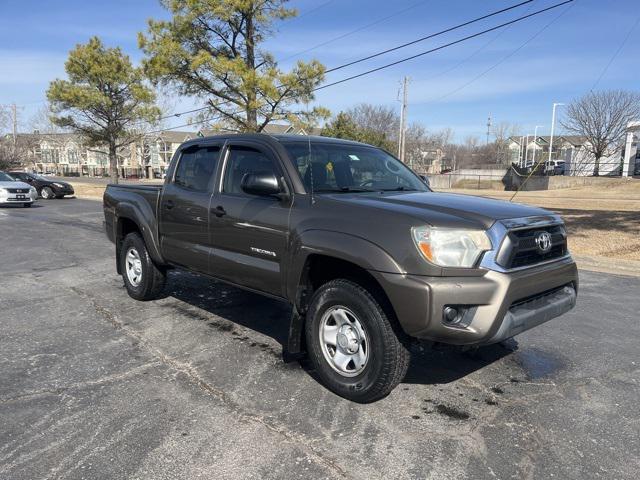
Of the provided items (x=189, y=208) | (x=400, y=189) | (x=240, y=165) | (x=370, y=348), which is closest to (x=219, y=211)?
(x=240, y=165)

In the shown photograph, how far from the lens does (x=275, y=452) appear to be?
2.95 metres

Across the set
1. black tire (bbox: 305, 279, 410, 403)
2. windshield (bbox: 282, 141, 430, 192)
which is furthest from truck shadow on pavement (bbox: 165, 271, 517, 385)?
windshield (bbox: 282, 141, 430, 192)

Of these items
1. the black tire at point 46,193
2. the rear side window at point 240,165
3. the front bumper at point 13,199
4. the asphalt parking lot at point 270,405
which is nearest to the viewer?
the asphalt parking lot at point 270,405

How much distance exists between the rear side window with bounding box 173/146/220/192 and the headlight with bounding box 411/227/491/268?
248 centimetres

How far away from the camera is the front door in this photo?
4062 millimetres

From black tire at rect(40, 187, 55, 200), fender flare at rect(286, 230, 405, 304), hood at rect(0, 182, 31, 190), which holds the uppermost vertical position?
fender flare at rect(286, 230, 405, 304)

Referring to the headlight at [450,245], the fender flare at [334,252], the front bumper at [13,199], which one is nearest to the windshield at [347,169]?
the fender flare at [334,252]

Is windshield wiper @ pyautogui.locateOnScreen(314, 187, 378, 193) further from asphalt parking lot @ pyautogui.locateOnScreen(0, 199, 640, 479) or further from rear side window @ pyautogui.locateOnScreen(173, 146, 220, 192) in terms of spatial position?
asphalt parking lot @ pyautogui.locateOnScreen(0, 199, 640, 479)

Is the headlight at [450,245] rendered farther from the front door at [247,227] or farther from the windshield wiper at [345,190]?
the front door at [247,227]

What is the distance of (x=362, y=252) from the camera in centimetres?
336

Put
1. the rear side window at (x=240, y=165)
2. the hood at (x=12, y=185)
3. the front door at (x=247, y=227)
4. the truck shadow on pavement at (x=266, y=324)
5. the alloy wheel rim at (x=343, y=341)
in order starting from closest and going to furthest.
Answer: the alloy wheel rim at (x=343, y=341), the front door at (x=247, y=227), the truck shadow on pavement at (x=266, y=324), the rear side window at (x=240, y=165), the hood at (x=12, y=185)

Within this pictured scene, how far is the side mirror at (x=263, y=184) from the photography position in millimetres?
3941

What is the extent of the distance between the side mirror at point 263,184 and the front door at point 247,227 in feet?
0.41

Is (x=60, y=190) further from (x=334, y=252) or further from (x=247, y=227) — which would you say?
(x=334, y=252)
